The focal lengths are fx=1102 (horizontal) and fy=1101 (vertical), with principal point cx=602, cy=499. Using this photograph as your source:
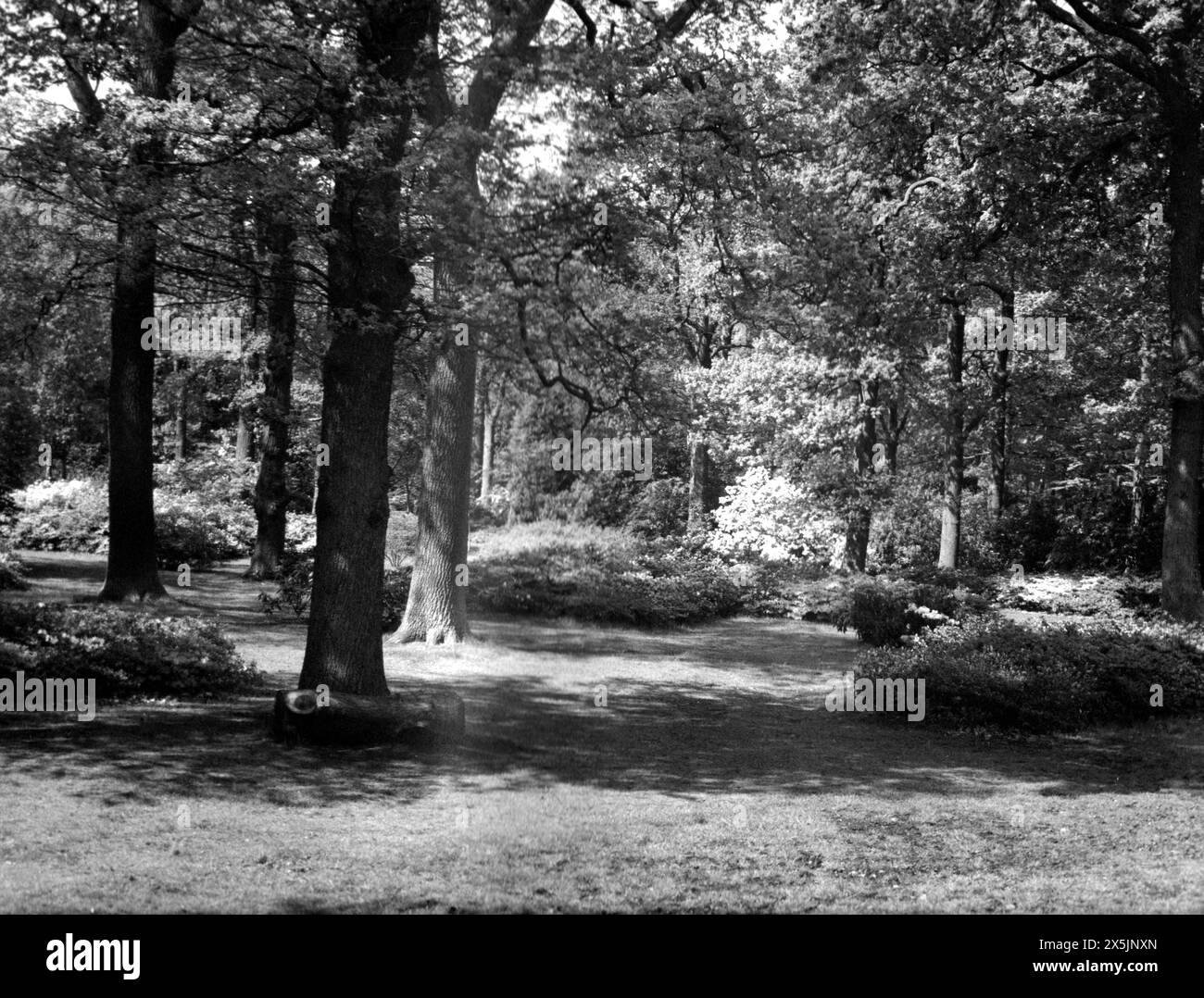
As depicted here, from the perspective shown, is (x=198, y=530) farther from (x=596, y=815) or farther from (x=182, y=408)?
(x=596, y=815)

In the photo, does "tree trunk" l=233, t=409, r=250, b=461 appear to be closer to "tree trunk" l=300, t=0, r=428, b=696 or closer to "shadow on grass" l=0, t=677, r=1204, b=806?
"shadow on grass" l=0, t=677, r=1204, b=806

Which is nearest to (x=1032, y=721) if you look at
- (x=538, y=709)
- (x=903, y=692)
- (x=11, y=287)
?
(x=903, y=692)

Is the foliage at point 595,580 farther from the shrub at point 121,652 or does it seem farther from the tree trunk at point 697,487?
the shrub at point 121,652

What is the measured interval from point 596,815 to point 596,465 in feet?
50.9

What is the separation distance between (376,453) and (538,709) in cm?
373

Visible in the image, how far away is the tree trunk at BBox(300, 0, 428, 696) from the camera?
984cm

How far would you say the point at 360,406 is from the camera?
33.4 feet

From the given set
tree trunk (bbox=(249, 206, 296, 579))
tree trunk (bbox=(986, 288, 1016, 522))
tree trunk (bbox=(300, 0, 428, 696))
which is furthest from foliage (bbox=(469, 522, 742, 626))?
tree trunk (bbox=(300, 0, 428, 696))

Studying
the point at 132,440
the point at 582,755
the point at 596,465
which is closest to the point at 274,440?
the point at 132,440

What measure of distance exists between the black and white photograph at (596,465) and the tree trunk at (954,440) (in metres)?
0.21

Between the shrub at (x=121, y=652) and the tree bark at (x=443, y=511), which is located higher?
Answer: the tree bark at (x=443, y=511)

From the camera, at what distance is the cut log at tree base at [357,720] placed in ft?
31.2

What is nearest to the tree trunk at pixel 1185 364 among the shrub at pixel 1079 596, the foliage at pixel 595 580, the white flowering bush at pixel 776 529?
the shrub at pixel 1079 596
